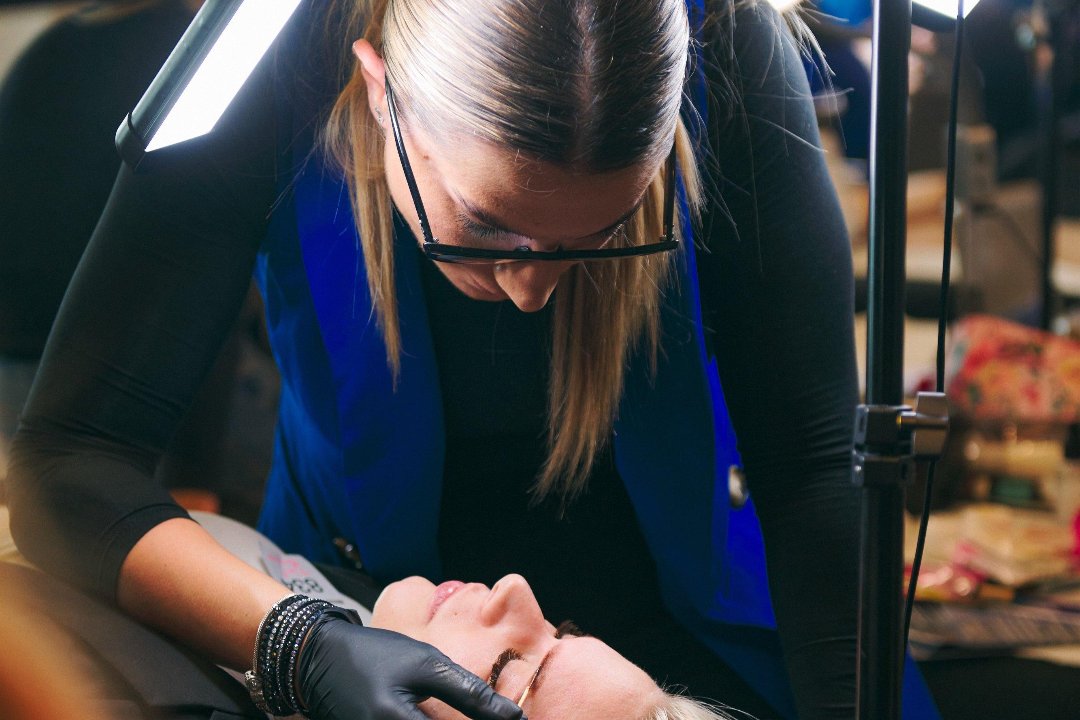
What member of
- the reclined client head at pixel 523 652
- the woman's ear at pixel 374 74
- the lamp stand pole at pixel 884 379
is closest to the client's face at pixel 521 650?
the reclined client head at pixel 523 652

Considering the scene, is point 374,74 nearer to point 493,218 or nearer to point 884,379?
point 493,218

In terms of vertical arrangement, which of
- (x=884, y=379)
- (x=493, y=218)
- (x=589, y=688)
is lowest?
(x=589, y=688)

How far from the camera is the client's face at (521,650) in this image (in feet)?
2.49

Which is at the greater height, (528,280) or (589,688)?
(528,280)

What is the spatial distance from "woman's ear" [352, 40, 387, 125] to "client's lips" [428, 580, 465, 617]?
1.23 feet

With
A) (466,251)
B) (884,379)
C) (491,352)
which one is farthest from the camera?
(491,352)

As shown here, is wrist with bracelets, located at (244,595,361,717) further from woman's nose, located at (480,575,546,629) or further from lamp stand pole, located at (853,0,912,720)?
lamp stand pole, located at (853,0,912,720)

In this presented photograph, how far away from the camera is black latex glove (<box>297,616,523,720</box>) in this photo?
0.69 metres

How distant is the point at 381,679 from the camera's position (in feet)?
2.28

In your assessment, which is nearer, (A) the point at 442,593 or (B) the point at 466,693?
(B) the point at 466,693

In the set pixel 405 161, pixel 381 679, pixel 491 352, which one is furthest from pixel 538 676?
pixel 405 161

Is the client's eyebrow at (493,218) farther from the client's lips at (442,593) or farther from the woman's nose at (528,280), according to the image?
the client's lips at (442,593)

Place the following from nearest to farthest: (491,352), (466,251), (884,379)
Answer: (884,379), (466,251), (491,352)

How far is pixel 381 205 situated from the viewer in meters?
0.83
